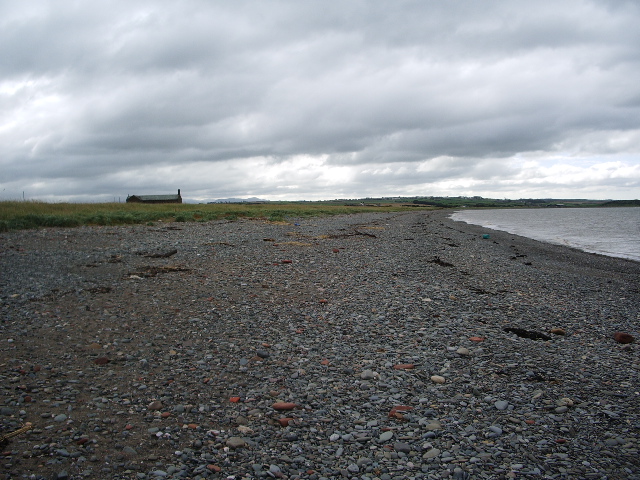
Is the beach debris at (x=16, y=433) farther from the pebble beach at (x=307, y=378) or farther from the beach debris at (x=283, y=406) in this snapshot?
the beach debris at (x=283, y=406)

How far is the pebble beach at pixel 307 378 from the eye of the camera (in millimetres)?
4191

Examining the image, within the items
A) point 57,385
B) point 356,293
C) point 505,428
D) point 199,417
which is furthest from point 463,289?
point 57,385

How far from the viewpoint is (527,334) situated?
8055mm

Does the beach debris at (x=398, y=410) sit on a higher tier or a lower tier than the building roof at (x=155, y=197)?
lower

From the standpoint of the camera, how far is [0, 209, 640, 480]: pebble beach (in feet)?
13.8

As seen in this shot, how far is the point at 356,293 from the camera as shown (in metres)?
10.8

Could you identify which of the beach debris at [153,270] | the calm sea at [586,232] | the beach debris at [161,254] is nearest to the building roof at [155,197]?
the calm sea at [586,232]

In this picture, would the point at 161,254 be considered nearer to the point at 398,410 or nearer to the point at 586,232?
the point at 398,410

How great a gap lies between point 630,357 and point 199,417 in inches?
283

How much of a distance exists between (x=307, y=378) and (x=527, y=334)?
4.76 m

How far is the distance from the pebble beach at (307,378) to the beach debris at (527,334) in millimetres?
56

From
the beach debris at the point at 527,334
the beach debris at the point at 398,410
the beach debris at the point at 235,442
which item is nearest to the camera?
the beach debris at the point at 235,442

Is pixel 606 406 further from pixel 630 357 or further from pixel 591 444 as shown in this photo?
pixel 630 357

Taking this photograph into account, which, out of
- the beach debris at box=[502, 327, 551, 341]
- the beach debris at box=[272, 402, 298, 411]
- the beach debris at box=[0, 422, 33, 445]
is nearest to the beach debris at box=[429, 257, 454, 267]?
the beach debris at box=[502, 327, 551, 341]
